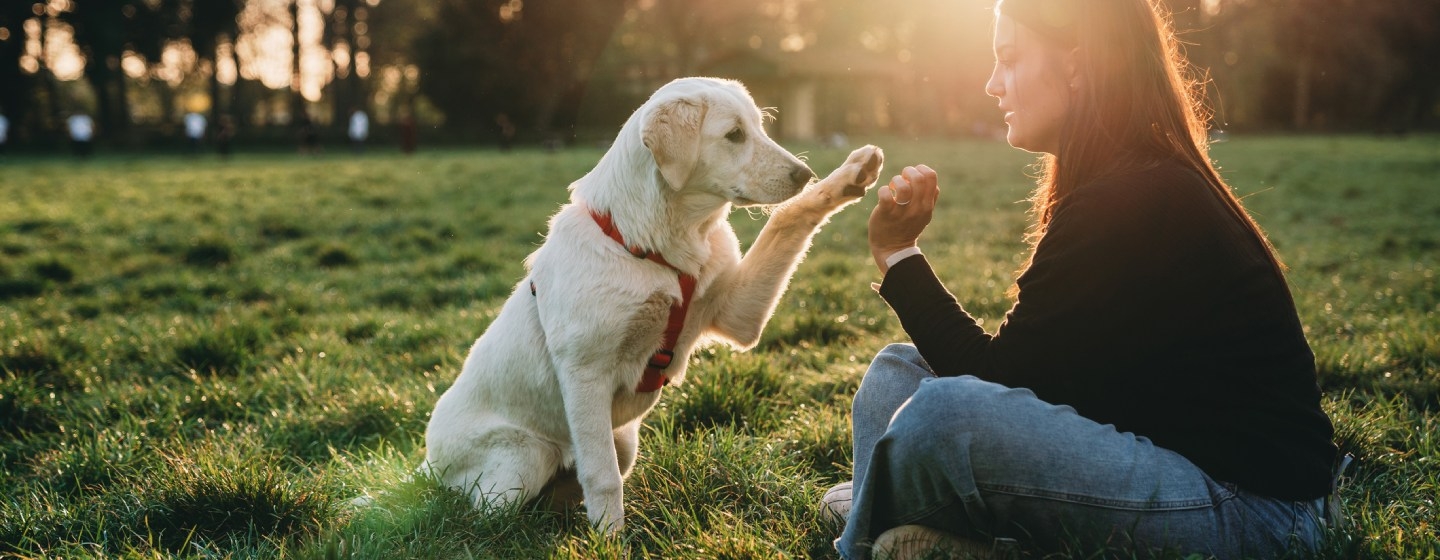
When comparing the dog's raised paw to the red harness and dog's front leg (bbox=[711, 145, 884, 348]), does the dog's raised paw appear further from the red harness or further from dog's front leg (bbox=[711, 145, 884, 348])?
the red harness

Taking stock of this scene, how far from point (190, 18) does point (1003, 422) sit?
51757 millimetres

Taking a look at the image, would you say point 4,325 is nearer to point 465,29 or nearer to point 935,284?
point 935,284

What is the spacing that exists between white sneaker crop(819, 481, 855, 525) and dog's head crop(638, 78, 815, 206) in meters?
0.96

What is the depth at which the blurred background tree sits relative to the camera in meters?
41.8

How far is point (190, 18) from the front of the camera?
4469 centimetres

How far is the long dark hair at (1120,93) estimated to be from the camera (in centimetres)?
Result: 225

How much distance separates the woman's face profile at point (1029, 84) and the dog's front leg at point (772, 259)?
0.55 meters

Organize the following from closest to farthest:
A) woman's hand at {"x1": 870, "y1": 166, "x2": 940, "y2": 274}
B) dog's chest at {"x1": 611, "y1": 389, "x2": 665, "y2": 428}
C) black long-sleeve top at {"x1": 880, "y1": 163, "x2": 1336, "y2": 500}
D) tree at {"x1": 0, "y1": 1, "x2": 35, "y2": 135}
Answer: black long-sleeve top at {"x1": 880, "y1": 163, "x2": 1336, "y2": 500}
woman's hand at {"x1": 870, "y1": 166, "x2": 940, "y2": 274}
dog's chest at {"x1": 611, "y1": 389, "x2": 665, "y2": 428}
tree at {"x1": 0, "y1": 1, "x2": 35, "y2": 135}

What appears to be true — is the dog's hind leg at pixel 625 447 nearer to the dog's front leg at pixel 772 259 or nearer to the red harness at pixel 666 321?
the red harness at pixel 666 321

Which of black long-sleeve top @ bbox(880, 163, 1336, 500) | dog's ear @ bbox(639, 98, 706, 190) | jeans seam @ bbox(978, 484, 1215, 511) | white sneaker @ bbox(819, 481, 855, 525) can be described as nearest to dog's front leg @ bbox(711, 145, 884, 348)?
dog's ear @ bbox(639, 98, 706, 190)

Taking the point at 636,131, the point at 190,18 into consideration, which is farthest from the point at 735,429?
the point at 190,18

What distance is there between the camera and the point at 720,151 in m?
3.09

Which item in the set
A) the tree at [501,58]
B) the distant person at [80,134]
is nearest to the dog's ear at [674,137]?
the distant person at [80,134]

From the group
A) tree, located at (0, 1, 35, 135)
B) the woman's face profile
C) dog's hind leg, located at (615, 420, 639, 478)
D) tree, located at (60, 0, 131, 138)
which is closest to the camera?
the woman's face profile
